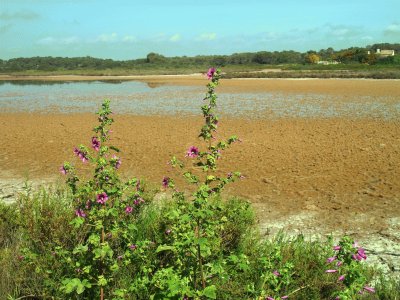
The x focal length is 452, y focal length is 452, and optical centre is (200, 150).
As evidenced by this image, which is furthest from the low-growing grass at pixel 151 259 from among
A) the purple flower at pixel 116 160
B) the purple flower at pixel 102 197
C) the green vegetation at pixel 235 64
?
the green vegetation at pixel 235 64

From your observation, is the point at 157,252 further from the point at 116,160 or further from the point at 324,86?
the point at 324,86

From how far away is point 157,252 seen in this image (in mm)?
3709

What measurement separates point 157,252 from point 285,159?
19.1 ft

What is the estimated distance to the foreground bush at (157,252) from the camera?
276cm

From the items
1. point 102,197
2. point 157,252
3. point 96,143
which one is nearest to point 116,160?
point 96,143

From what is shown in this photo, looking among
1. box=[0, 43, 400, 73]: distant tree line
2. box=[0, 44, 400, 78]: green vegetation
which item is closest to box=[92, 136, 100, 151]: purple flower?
box=[0, 44, 400, 78]: green vegetation

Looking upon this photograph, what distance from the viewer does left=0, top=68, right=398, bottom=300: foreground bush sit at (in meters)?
2.76

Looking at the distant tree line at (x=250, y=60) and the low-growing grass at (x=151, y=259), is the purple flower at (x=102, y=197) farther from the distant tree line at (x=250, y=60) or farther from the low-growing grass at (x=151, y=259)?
the distant tree line at (x=250, y=60)

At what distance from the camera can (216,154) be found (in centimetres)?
312

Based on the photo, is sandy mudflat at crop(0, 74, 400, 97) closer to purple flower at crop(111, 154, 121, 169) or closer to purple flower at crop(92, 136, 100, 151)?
purple flower at crop(111, 154, 121, 169)

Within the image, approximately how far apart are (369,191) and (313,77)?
40.5 metres

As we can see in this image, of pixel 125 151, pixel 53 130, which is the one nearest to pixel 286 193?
pixel 125 151

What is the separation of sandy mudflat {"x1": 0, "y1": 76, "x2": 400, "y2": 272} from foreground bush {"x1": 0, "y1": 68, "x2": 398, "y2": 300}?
159cm

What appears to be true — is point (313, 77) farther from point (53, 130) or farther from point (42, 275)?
point (42, 275)
